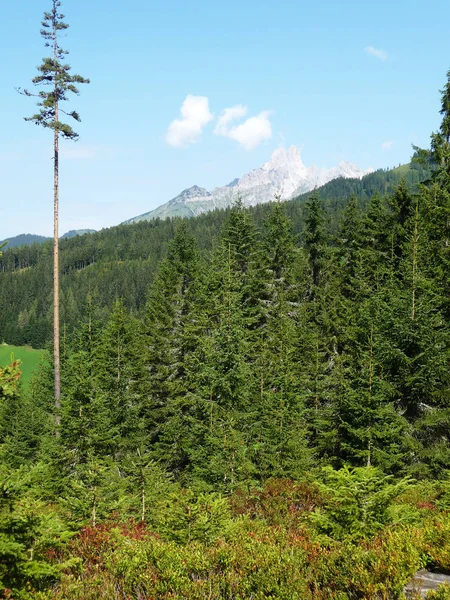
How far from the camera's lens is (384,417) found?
16641 mm

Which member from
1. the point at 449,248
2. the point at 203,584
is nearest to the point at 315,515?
the point at 203,584

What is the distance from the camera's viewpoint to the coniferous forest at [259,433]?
636cm

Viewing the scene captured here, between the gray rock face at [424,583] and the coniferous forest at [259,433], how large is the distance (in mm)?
144

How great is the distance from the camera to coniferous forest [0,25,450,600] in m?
6.36

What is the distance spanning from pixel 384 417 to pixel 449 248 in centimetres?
955

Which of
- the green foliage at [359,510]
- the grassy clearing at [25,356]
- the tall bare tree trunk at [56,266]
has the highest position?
the tall bare tree trunk at [56,266]

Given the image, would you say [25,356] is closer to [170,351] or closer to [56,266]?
[170,351]

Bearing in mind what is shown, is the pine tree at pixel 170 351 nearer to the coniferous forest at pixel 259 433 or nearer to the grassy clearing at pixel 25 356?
the coniferous forest at pixel 259 433

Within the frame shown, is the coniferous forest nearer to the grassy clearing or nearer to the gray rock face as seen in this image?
the gray rock face

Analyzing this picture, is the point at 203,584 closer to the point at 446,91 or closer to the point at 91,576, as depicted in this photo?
the point at 91,576

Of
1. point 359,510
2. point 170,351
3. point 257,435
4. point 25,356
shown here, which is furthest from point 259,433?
point 25,356

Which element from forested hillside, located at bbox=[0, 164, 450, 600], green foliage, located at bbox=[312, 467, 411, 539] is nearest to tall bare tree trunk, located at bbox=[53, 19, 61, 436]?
forested hillside, located at bbox=[0, 164, 450, 600]

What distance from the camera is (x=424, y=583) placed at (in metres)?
5.76

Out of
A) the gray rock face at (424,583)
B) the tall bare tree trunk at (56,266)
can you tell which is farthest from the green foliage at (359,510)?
the tall bare tree trunk at (56,266)
